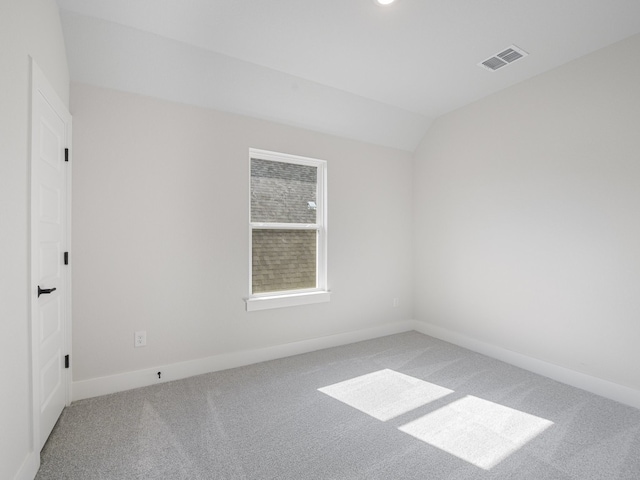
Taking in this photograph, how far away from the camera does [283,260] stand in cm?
359

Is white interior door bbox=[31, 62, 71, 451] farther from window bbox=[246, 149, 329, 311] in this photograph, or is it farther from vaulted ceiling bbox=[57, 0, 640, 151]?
window bbox=[246, 149, 329, 311]

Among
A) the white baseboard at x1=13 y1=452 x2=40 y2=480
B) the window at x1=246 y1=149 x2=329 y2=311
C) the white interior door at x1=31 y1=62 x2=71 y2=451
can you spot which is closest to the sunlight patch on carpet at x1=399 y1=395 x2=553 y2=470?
the window at x1=246 y1=149 x2=329 y2=311

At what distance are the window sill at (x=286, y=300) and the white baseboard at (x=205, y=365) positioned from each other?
43 centimetres

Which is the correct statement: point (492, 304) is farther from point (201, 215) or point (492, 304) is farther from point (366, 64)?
point (201, 215)


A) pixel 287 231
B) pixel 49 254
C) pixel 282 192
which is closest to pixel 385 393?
pixel 287 231

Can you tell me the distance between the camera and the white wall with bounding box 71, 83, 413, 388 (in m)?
2.58

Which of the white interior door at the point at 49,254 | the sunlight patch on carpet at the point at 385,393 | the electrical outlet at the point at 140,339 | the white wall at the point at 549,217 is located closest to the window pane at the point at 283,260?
the electrical outlet at the point at 140,339

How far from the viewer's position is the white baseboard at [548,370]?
8.45 ft

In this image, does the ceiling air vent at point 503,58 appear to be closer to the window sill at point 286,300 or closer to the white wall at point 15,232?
the window sill at point 286,300

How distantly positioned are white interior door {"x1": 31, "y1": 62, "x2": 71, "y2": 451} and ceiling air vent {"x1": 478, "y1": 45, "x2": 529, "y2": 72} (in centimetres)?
328

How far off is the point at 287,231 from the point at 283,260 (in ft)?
1.06

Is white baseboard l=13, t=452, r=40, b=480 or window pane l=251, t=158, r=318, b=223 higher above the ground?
window pane l=251, t=158, r=318, b=223

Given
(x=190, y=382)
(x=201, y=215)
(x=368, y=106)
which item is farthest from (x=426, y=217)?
(x=190, y=382)

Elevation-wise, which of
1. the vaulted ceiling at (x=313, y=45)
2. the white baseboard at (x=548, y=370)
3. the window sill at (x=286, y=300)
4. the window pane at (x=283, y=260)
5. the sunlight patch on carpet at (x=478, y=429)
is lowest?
the sunlight patch on carpet at (x=478, y=429)
